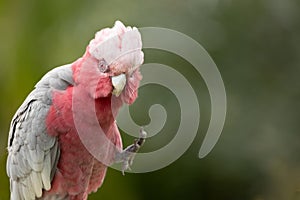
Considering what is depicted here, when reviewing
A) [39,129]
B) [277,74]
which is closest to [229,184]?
[277,74]

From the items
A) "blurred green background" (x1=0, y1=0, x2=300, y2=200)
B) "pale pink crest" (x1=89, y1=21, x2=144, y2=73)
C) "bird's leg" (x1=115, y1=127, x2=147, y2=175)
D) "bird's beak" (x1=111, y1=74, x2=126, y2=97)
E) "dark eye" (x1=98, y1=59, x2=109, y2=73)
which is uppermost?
"blurred green background" (x1=0, y1=0, x2=300, y2=200)

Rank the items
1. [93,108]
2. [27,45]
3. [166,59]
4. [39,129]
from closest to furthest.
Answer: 1. [93,108]
2. [39,129]
3. [166,59]
4. [27,45]

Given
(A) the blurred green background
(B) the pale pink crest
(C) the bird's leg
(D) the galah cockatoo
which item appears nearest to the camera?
(B) the pale pink crest

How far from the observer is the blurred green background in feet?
12.9

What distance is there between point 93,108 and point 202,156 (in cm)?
151

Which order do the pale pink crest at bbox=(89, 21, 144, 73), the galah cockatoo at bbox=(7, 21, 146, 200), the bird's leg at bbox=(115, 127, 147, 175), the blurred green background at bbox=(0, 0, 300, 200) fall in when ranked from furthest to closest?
the blurred green background at bbox=(0, 0, 300, 200)
the bird's leg at bbox=(115, 127, 147, 175)
the galah cockatoo at bbox=(7, 21, 146, 200)
the pale pink crest at bbox=(89, 21, 144, 73)

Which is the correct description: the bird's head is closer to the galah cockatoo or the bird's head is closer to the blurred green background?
the galah cockatoo

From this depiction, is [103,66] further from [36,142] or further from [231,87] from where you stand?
[231,87]

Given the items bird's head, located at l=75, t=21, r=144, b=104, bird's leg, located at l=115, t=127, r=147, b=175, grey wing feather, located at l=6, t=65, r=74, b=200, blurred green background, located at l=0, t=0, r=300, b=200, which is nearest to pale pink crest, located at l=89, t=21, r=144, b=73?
bird's head, located at l=75, t=21, r=144, b=104

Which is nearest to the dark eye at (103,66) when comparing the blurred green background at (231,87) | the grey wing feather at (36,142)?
the grey wing feather at (36,142)

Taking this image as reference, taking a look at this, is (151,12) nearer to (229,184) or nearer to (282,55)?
(282,55)

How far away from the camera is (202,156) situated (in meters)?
3.87

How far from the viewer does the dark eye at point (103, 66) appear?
232 centimetres

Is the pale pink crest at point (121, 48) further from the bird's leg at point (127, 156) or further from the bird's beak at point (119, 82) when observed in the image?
the bird's leg at point (127, 156)
